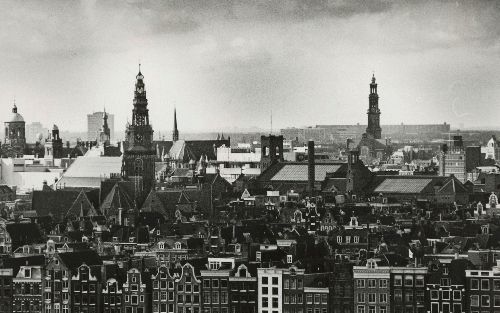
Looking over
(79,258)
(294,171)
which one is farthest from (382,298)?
(294,171)

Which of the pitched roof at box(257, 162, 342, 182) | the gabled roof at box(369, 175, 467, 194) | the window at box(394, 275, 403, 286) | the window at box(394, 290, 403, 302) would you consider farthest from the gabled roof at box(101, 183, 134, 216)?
the window at box(394, 290, 403, 302)

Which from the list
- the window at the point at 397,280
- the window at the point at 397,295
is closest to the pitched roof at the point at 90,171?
the window at the point at 397,280

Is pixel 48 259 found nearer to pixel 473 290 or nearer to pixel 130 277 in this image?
pixel 130 277

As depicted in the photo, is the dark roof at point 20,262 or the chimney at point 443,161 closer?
the dark roof at point 20,262

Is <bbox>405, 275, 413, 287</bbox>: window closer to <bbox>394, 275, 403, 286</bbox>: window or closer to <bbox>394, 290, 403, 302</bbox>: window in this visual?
<bbox>394, 275, 403, 286</bbox>: window

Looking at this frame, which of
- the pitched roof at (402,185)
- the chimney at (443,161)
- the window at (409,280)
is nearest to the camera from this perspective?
the window at (409,280)

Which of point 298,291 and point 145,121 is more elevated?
point 145,121

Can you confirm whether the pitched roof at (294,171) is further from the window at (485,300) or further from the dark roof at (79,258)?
the window at (485,300)

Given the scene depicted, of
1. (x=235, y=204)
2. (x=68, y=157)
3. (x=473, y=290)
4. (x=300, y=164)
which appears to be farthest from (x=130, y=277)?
(x=68, y=157)
